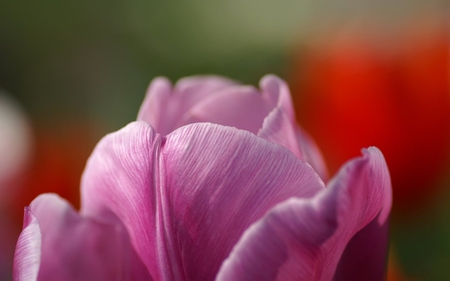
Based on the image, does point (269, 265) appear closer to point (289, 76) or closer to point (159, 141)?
point (159, 141)

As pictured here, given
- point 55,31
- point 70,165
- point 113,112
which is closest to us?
point 70,165

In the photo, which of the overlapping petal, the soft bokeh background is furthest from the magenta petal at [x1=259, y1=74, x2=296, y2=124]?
the soft bokeh background

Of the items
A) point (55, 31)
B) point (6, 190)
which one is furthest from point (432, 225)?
point (55, 31)

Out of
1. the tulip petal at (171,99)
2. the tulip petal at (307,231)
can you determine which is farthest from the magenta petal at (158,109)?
the tulip petal at (307,231)

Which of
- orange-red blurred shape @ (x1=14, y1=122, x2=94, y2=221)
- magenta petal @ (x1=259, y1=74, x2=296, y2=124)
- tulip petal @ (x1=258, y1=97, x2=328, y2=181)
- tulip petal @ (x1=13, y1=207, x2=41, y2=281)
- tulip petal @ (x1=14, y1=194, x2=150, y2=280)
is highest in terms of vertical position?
magenta petal @ (x1=259, y1=74, x2=296, y2=124)

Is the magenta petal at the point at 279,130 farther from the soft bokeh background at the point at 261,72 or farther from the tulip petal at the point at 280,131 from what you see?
the soft bokeh background at the point at 261,72

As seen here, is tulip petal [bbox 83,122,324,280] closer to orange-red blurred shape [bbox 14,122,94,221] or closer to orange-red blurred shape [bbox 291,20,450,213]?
orange-red blurred shape [bbox 291,20,450,213]

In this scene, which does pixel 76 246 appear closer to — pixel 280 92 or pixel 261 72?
pixel 280 92
